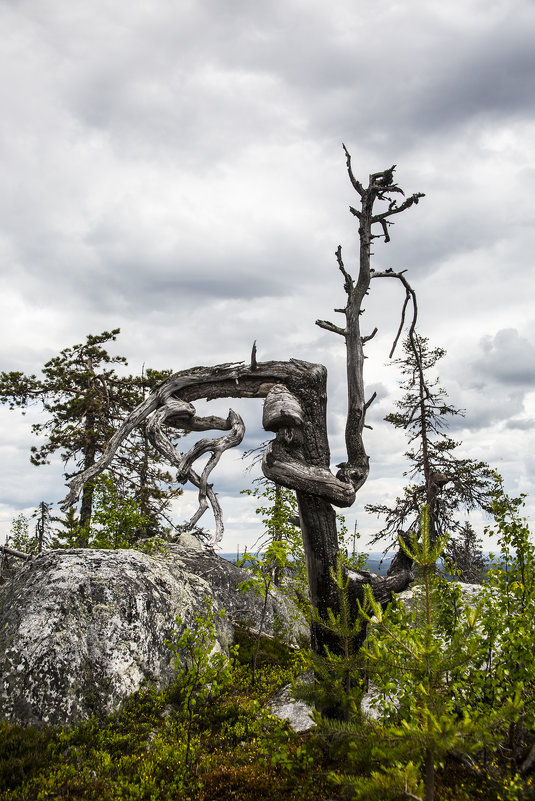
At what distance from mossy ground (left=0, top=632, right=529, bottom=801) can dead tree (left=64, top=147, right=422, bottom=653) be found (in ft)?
5.25

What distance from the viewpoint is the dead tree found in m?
7.27

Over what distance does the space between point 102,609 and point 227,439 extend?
4.16m

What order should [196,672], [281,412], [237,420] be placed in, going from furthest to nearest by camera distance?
[237,420] < [281,412] < [196,672]

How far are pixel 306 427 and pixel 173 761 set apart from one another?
502 cm

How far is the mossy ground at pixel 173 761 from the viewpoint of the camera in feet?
17.9

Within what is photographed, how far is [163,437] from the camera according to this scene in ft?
26.1

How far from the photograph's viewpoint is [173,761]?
6.55 metres

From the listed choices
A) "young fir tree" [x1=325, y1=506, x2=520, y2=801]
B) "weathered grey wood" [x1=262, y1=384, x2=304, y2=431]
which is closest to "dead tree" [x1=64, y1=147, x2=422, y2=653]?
"weathered grey wood" [x1=262, y1=384, x2=304, y2=431]

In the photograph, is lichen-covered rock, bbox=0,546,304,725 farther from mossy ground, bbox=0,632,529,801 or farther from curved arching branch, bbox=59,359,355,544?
curved arching branch, bbox=59,359,355,544

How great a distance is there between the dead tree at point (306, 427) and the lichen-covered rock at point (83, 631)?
2.77 meters

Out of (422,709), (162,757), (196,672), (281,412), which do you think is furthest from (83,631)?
(422,709)

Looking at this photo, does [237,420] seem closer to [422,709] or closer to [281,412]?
[281,412]

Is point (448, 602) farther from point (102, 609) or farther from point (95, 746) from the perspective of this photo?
point (102, 609)

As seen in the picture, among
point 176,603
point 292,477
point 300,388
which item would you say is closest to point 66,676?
point 176,603
